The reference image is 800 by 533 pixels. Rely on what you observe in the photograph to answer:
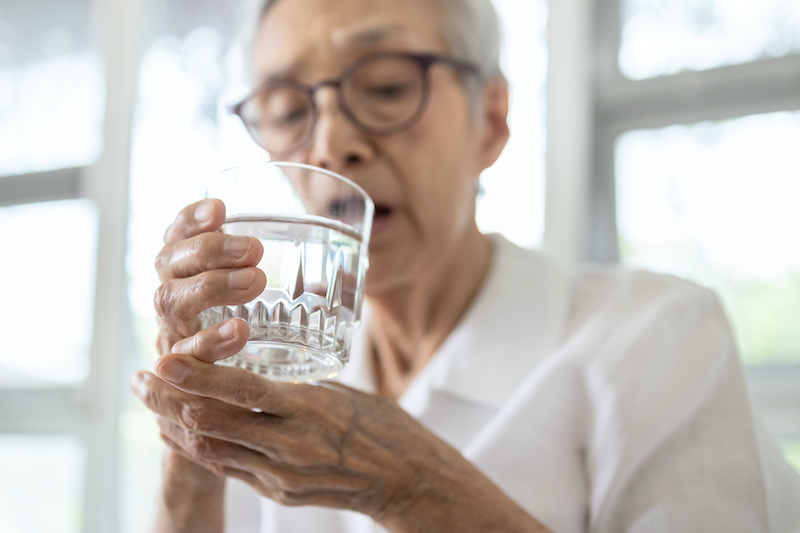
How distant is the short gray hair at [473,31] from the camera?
109 centimetres

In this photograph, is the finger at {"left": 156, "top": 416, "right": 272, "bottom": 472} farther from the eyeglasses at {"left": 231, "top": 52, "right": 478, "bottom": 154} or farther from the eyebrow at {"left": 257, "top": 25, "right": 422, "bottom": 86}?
the eyebrow at {"left": 257, "top": 25, "right": 422, "bottom": 86}

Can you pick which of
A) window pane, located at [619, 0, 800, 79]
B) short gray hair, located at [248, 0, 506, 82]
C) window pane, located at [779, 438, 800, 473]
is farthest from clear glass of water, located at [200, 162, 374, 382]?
window pane, located at [619, 0, 800, 79]

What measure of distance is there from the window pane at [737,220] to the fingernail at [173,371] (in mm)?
1625

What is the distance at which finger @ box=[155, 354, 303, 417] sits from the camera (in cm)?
53

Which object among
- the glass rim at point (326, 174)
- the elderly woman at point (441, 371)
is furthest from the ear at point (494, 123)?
the glass rim at point (326, 174)

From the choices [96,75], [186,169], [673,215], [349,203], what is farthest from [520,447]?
[96,75]

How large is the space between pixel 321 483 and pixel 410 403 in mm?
406

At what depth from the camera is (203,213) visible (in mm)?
563

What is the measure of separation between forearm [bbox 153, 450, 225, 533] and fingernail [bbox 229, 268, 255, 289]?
1.20 feet

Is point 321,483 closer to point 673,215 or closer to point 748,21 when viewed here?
point 673,215

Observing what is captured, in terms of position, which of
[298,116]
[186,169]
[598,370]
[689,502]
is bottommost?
[689,502]

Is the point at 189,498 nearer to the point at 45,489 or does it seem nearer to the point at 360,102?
the point at 360,102

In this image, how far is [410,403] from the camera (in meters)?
1.07

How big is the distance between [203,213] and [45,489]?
2.40 metres
